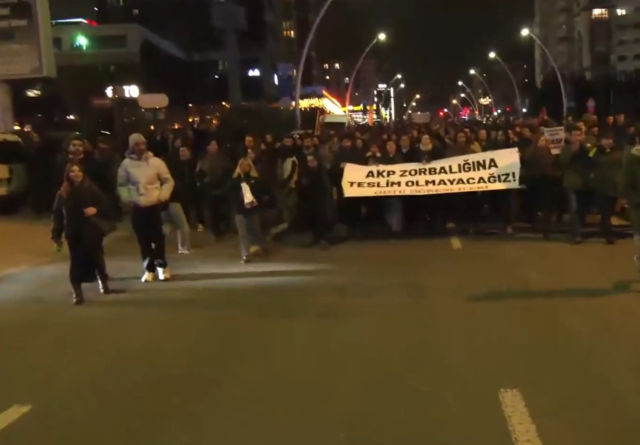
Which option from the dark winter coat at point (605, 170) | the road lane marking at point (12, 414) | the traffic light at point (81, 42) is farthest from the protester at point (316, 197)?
the traffic light at point (81, 42)

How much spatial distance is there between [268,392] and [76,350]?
8.74 feet

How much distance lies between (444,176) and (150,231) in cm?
637

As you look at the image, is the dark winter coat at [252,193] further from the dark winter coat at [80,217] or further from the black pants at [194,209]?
the dark winter coat at [80,217]

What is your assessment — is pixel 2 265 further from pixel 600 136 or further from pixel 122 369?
pixel 600 136

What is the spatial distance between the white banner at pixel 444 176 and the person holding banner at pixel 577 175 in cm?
134

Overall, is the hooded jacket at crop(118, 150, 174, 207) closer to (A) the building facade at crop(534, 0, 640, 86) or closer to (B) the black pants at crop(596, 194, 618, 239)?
(B) the black pants at crop(596, 194, 618, 239)

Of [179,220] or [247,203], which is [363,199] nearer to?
[247,203]

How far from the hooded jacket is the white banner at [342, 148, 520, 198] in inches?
211

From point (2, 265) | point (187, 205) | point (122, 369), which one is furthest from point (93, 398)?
point (187, 205)

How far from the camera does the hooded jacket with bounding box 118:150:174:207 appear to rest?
1306cm

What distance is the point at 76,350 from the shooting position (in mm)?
9500

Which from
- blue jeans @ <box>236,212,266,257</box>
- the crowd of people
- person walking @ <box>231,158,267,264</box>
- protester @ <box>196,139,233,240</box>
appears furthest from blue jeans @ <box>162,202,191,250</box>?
protester @ <box>196,139,233,240</box>

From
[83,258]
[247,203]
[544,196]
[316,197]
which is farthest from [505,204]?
[83,258]

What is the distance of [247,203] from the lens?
15.2 metres
